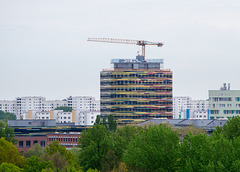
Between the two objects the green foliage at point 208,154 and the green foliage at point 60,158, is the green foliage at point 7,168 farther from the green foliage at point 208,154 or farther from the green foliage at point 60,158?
the green foliage at point 208,154

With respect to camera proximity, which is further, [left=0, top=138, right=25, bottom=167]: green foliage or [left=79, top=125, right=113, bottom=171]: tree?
[left=79, top=125, right=113, bottom=171]: tree

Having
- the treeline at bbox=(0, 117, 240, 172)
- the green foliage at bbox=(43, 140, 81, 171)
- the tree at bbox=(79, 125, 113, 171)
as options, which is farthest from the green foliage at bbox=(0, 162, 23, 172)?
the tree at bbox=(79, 125, 113, 171)

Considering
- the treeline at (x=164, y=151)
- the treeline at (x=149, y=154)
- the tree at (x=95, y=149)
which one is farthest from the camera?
the tree at (x=95, y=149)

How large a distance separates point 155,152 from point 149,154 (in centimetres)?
138

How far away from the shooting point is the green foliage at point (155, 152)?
333 feet

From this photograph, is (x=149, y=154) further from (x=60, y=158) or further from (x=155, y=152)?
(x=60, y=158)

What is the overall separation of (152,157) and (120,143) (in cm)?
2320

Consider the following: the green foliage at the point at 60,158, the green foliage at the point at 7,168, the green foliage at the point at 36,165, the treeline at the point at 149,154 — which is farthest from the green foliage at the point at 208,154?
the green foliage at the point at 7,168

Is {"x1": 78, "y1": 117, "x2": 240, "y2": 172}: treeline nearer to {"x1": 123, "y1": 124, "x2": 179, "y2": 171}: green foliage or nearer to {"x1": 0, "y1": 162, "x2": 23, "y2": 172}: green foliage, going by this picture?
{"x1": 123, "y1": 124, "x2": 179, "y2": 171}: green foliage

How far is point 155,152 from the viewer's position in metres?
102

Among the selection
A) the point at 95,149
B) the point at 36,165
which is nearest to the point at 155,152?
the point at 36,165

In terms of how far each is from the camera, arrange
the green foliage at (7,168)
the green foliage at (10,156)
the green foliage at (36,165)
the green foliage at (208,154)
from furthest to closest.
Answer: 1. the green foliage at (10,156)
2. the green foliage at (36,165)
3. the green foliage at (7,168)
4. the green foliage at (208,154)

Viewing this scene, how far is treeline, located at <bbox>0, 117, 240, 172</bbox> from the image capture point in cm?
9156

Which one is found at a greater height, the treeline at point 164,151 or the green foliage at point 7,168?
the treeline at point 164,151
